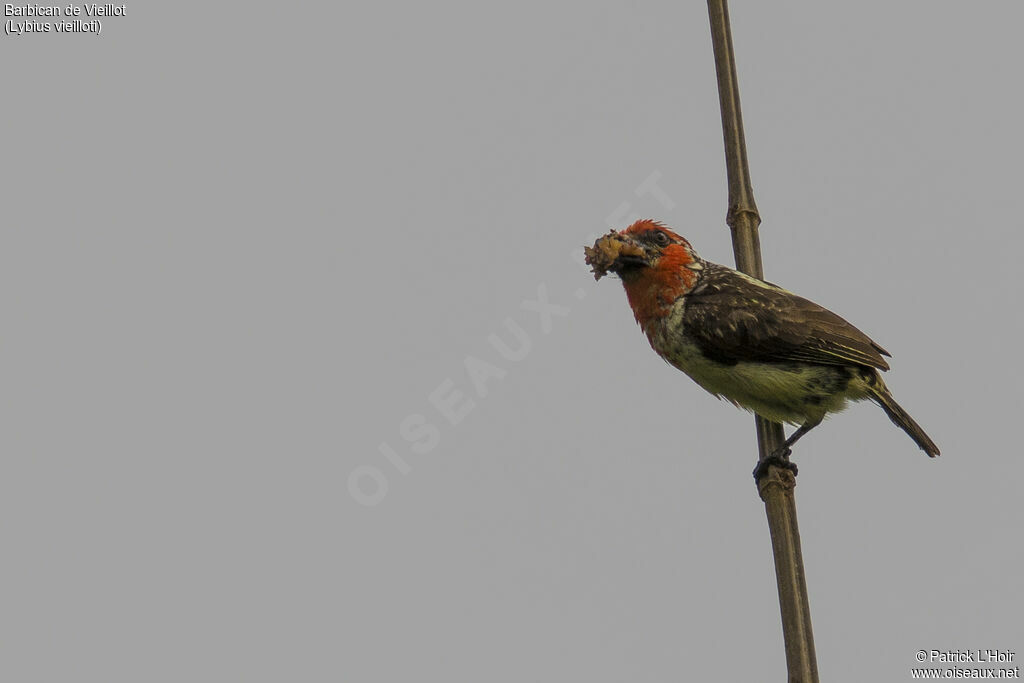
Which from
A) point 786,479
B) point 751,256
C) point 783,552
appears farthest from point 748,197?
point 783,552

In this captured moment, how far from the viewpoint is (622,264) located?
7371mm

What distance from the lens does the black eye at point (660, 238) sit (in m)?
7.49

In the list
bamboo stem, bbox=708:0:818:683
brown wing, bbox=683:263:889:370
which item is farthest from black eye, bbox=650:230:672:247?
bamboo stem, bbox=708:0:818:683

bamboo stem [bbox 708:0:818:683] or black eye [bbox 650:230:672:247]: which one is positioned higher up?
black eye [bbox 650:230:672:247]

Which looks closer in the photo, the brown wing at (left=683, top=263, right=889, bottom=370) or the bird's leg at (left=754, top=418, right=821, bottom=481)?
the bird's leg at (left=754, top=418, right=821, bottom=481)

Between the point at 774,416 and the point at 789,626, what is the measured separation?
2677 millimetres

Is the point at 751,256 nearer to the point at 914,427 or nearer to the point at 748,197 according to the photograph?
the point at 748,197

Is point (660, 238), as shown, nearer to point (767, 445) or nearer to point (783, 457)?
point (767, 445)

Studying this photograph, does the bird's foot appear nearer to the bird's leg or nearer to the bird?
the bird's leg

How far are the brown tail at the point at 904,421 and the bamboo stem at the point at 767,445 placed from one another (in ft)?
2.24

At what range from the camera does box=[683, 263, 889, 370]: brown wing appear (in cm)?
695

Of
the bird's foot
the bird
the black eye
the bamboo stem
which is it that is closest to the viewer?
the bamboo stem

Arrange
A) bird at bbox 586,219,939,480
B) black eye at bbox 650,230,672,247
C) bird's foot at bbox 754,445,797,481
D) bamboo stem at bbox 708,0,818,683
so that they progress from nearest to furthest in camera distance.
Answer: bamboo stem at bbox 708,0,818,683
bird's foot at bbox 754,445,797,481
bird at bbox 586,219,939,480
black eye at bbox 650,230,672,247

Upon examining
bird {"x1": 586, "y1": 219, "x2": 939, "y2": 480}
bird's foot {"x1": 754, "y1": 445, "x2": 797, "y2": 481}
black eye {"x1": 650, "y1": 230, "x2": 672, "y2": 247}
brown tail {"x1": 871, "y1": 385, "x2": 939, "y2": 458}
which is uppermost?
black eye {"x1": 650, "y1": 230, "x2": 672, "y2": 247}
